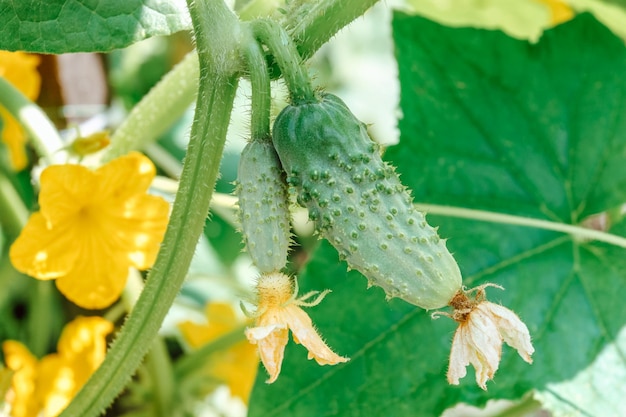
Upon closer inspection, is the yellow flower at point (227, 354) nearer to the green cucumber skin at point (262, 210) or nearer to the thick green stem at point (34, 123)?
the thick green stem at point (34, 123)

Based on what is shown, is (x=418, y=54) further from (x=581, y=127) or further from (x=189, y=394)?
(x=189, y=394)

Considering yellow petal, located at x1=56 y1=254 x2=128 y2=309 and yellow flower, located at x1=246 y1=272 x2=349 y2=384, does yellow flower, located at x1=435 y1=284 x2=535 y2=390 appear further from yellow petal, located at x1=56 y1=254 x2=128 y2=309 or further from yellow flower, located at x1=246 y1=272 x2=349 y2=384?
yellow petal, located at x1=56 y1=254 x2=128 y2=309

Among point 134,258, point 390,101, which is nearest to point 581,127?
point 134,258

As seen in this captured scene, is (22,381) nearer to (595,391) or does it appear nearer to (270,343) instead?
(270,343)

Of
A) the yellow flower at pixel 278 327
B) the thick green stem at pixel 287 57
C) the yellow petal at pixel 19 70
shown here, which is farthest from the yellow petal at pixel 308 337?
the yellow petal at pixel 19 70

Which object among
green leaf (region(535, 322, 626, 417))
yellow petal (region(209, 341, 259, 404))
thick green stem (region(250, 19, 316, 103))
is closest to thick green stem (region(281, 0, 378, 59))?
thick green stem (region(250, 19, 316, 103))

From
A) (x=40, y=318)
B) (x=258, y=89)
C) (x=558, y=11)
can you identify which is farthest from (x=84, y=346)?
(x=558, y=11)
